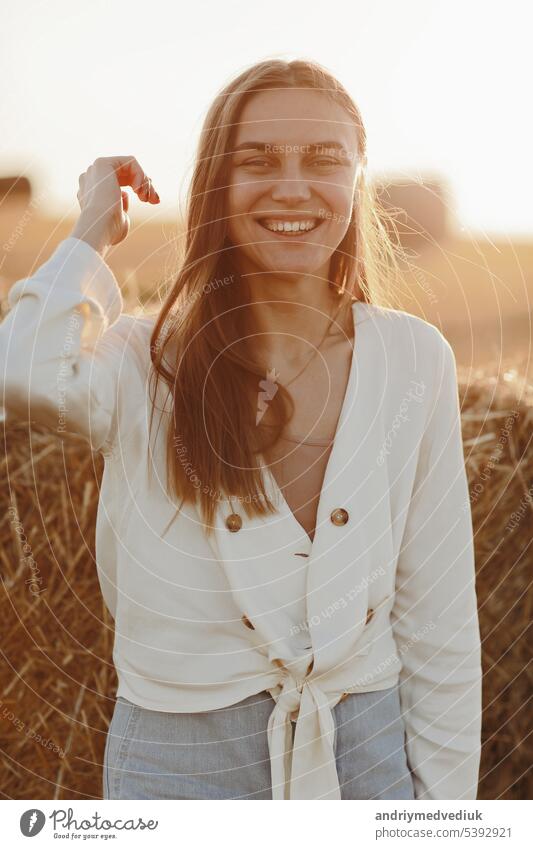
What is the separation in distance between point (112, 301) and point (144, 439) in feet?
0.49

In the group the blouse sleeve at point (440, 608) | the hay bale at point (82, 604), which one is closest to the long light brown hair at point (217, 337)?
the blouse sleeve at point (440, 608)

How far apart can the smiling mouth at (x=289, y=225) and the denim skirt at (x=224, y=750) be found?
1.59 ft

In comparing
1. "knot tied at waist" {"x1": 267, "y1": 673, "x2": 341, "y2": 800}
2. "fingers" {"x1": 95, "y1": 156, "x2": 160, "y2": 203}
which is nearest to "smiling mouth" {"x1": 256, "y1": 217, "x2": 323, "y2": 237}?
"fingers" {"x1": 95, "y1": 156, "x2": 160, "y2": 203}

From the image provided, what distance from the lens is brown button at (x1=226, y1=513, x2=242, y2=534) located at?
994 mm

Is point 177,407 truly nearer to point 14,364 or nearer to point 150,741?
point 14,364

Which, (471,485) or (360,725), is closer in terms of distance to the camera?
(360,725)

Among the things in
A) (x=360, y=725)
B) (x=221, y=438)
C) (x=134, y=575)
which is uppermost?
(x=221, y=438)

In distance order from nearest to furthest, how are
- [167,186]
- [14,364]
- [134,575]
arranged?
[14,364], [134,575], [167,186]

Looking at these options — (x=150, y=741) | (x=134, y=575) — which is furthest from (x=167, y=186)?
(x=150, y=741)

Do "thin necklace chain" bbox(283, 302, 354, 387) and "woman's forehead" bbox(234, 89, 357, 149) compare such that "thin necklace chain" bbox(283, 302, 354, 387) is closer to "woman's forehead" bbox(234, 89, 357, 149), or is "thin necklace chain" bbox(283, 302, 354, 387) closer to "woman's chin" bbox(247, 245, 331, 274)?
"woman's chin" bbox(247, 245, 331, 274)

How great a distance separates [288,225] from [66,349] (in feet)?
0.88

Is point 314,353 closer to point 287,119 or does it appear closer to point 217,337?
point 217,337

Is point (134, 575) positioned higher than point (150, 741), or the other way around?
point (134, 575)

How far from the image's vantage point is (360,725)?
3.38ft
